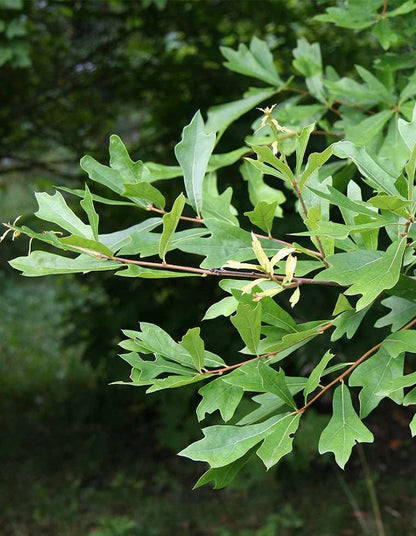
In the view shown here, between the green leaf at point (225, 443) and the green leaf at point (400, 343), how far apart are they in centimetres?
19

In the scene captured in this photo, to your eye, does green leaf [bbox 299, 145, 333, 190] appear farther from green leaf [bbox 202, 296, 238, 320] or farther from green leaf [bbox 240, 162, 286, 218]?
green leaf [bbox 240, 162, 286, 218]

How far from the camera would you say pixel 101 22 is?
3.72 meters

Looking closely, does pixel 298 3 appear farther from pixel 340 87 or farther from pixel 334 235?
pixel 334 235

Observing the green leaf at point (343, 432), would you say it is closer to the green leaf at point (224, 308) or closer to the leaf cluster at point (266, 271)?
the leaf cluster at point (266, 271)

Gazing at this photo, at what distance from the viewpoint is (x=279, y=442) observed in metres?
0.89

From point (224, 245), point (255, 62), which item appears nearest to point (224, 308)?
point (224, 245)

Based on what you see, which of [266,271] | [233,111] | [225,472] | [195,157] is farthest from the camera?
[233,111]

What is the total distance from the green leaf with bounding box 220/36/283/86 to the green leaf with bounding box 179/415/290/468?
1.05m

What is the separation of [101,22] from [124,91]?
0.38 m

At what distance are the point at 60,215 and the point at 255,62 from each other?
37.9 inches

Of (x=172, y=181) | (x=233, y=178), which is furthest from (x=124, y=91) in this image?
(x=233, y=178)

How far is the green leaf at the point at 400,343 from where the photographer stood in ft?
3.01

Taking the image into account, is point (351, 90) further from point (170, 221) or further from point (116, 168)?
point (170, 221)

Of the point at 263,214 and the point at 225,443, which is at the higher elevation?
the point at 263,214
